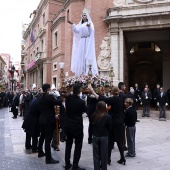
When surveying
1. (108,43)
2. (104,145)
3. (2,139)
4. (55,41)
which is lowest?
(2,139)

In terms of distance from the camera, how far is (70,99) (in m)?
5.43

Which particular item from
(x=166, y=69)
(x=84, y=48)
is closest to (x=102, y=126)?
(x=84, y=48)

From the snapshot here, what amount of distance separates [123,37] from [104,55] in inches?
70.6

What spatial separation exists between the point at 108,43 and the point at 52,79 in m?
10.0

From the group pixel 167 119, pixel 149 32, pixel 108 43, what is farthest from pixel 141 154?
pixel 149 32

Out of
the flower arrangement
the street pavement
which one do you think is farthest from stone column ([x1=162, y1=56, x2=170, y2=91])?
the flower arrangement

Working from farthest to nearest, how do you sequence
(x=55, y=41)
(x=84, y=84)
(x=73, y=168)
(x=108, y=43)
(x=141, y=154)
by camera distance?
(x=55, y=41) < (x=108, y=43) < (x=84, y=84) < (x=141, y=154) < (x=73, y=168)

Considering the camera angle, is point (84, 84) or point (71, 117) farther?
point (84, 84)

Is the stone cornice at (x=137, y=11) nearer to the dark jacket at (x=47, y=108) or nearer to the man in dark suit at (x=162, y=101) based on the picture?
the man in dark suit at (x=162, y=101)

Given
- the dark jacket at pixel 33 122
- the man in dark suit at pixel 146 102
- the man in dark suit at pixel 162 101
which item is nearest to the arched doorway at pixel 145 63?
the man in dark suit at pixel 146 102

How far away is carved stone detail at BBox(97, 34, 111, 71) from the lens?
55.8 feet

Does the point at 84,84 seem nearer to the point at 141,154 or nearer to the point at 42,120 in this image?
the point at 42,120

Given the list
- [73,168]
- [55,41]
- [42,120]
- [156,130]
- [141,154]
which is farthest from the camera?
[55,41]

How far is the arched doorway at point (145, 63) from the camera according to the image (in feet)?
78.5
